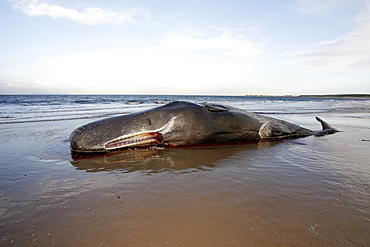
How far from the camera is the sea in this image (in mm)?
1595

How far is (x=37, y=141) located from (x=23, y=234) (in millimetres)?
3876

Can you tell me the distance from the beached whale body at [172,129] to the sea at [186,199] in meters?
0.31

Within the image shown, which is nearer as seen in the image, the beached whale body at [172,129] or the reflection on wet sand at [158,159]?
the reflection on wet sand at [158,159]

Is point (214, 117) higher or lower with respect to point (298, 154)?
higher

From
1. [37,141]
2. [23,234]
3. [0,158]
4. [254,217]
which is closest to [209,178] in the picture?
[254,217]

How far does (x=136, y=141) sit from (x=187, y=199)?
6.83 ft

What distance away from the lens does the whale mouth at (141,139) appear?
3.84m

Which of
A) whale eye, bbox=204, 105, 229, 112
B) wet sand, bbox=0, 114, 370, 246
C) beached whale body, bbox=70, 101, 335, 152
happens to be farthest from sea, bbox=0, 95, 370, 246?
whale eye, bbox=204, 105, 229, 112

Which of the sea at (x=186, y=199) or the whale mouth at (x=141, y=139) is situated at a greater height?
the whale mouth at (x=141, y=139)

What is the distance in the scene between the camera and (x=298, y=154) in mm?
3709

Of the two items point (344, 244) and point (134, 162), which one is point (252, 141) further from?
point (344, 244)

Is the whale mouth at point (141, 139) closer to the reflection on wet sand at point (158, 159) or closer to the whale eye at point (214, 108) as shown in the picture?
the reflection on wet sand at point (158, 159)

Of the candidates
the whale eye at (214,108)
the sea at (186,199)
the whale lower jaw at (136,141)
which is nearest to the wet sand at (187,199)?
the sea at (186,199)

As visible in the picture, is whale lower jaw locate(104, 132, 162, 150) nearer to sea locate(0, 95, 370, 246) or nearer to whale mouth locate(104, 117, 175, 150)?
whale mouth locate(104, 117, 175, 150)
